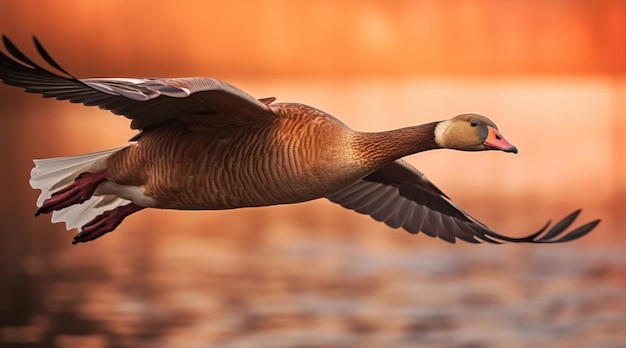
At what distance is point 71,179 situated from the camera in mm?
5113

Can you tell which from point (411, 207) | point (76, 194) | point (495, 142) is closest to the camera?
point (495, 142)

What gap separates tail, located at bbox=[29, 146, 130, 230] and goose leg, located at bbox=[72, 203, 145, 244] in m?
0.11

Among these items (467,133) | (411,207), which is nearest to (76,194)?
(467,133)

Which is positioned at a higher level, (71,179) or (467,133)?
(467,133)

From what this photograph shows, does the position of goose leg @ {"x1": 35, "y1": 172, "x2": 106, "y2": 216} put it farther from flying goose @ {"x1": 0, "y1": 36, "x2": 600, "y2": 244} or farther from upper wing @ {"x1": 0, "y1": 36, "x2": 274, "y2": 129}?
upper wing @ {"x1": 0, "y1": 36, "x2": 274, "y2": 129}

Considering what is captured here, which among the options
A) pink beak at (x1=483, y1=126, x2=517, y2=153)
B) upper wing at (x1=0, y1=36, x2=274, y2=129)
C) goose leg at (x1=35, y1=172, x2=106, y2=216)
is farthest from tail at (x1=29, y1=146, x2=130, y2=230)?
pink beak at (x1=483, y1=126, x2=517, y2=153)

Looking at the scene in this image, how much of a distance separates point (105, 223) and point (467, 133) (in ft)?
5.56

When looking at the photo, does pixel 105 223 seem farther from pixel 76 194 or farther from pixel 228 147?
pixel 228 147

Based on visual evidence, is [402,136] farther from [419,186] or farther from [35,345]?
[35,345]

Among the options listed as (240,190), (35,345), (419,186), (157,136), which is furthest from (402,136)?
(35,345)

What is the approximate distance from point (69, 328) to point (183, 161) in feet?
54.7

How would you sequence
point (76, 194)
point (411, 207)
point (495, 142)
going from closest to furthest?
point (495, 142)
point (76, 194)
point (411, 207)

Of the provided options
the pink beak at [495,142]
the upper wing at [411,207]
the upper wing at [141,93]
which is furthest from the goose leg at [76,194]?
the pink beak at [495,142]

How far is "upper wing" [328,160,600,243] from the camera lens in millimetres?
5891
